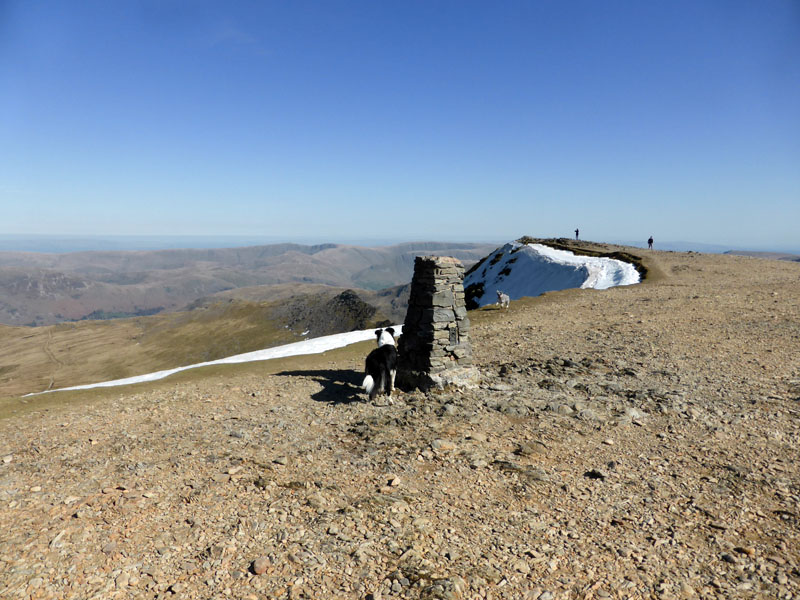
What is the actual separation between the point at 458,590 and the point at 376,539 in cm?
214

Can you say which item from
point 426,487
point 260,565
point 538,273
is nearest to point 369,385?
point 426,487

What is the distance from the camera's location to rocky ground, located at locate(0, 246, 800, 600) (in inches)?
314

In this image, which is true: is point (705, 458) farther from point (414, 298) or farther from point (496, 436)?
point (414, 298)

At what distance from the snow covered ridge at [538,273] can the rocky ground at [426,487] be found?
106 ft

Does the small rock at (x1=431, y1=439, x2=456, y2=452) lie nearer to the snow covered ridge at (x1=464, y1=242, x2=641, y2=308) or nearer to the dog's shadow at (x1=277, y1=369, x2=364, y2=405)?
the dog's shadow at (x1=277, y1=369, x2=364, y2=405)

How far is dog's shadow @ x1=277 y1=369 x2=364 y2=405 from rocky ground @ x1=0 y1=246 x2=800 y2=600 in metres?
0.19

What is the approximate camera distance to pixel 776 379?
57.2ft

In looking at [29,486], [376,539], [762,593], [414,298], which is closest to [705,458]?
[762,593]

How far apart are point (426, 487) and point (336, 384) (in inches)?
380

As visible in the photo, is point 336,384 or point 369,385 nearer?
point 369,385

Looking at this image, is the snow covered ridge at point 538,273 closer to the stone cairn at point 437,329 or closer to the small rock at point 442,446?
the stone cairn at point 437,329

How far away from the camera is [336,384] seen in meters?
20.0

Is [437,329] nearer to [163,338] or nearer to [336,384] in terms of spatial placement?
[336,384]

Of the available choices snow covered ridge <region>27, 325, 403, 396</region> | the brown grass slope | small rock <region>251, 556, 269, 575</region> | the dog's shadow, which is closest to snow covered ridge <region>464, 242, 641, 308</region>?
snow covered ridge <region>27, 325, 403, 396</region>
